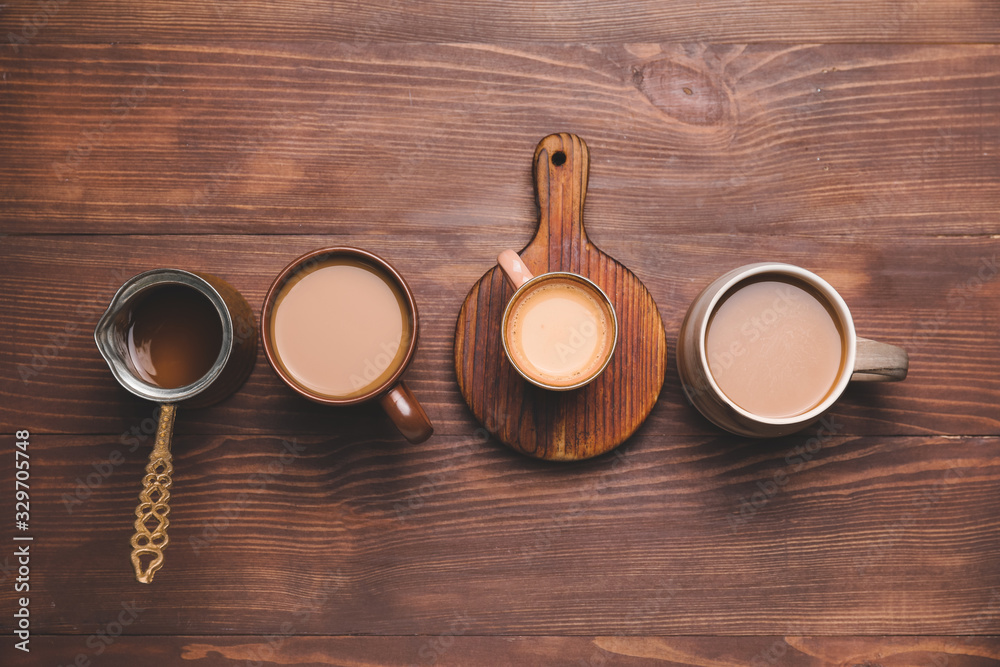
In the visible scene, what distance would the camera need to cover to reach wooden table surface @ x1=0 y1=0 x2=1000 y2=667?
955 millimetres

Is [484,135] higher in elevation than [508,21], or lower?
lower

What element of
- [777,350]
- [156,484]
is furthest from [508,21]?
[156,484]

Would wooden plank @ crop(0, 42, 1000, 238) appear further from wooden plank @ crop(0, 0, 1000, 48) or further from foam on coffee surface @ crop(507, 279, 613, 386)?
foam on coffee surface @ crop(507, 279, 613, 386)

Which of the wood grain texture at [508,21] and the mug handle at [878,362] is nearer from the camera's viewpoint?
the mug handle at [878,362]

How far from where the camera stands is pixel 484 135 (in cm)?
99

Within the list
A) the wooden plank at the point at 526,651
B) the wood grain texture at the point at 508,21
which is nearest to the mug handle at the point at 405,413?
the wooden plank at the point at 526,651

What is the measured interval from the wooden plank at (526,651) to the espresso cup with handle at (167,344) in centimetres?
20

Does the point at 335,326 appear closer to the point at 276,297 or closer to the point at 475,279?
the point at 276,297

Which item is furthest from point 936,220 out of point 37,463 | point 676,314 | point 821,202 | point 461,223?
point 37,463

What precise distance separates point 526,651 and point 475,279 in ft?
1.98

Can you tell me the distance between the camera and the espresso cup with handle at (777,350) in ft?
2.81

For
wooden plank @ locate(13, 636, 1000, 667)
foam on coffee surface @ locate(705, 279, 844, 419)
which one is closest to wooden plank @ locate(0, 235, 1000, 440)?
foam on coffee surface @ locate(705, 279, 844, 419)

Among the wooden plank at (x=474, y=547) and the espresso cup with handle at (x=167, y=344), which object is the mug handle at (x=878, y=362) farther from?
the espresso cup with handle at (x=167, y=344)

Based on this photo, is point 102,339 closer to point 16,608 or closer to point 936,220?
point 16,608
